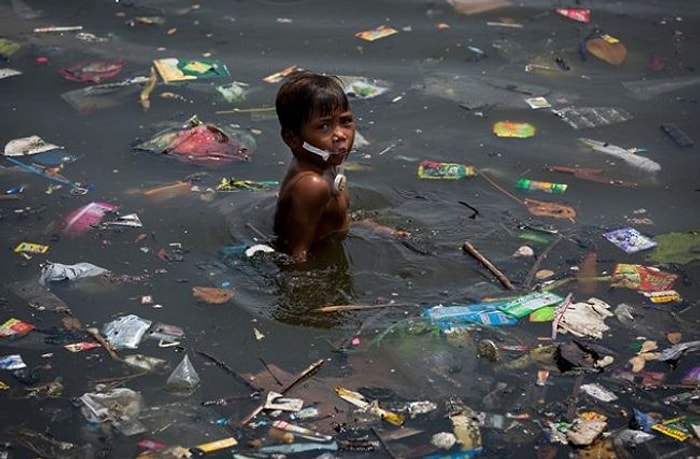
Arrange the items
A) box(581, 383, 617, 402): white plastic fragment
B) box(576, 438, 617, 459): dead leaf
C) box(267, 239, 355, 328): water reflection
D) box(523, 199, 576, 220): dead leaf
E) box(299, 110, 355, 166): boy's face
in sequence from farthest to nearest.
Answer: box(523, 199, 576, 220): dead leaf < box(299, 110, 355, 166): boy's face < box(267, 239, 355, 328): water reflection < box(581, 383, 617, 402): white plastic fragment < box(576, 438, 617, 459): dead leaf

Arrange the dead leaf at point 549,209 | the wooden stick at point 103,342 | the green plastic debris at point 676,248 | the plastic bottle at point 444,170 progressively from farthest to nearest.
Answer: the plastic bottle at point 444,170, the dead leaf at point 549,209, the green plastic debris at point 676,248, the wooden stick at point 103,342

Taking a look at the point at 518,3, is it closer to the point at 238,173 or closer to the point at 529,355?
the point at 238,173

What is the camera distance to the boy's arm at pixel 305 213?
4707 millimetres

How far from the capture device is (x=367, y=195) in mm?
5523

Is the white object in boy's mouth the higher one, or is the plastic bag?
the white object in boy's mouth

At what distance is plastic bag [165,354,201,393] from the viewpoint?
13.3 ft

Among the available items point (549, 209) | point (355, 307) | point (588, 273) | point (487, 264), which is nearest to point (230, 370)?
point (355, 307)

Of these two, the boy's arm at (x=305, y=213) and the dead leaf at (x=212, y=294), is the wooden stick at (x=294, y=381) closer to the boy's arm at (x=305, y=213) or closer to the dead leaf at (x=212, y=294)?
the dead leaf at (x=212, y=294)

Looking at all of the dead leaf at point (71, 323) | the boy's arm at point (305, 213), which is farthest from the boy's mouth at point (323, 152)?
the dead leaf at point (71, 323)

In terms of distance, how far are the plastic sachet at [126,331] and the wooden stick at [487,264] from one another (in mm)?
1529

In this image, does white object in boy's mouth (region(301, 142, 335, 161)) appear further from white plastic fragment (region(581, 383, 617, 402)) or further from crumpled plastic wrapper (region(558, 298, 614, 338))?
white plastic fragment (region(581, 383, 617, 402))

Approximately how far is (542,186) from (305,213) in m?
1.51

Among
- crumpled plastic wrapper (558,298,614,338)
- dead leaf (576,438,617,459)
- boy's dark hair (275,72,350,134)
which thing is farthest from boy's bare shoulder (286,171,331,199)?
dead leaf (576,438,617,459)

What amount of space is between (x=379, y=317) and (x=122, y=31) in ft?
12.8
